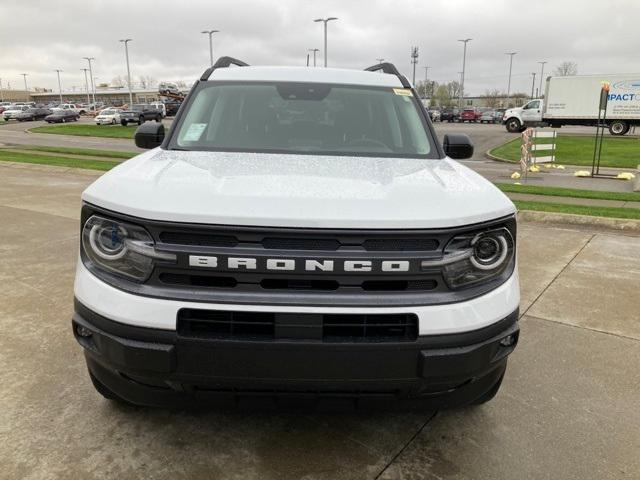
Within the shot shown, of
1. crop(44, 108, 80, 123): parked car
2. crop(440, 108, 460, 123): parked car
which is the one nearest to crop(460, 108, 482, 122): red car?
crop(440, 108, 460, 123): parked car

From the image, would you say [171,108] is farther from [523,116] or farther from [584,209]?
[584,209]

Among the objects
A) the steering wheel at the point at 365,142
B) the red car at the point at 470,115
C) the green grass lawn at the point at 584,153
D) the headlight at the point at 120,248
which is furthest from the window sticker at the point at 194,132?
the red car at the point at 470,115

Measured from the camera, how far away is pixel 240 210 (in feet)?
6.63

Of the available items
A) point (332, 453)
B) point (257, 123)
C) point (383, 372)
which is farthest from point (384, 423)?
point (257, 123)

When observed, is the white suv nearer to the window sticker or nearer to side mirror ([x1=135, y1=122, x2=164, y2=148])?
the window sticker

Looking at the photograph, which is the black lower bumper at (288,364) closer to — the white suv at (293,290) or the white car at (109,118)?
the white suv at (293,290)

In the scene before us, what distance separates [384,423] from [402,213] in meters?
1.30

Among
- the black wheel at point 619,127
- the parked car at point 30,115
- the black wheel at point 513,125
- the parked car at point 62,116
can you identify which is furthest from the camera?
the parked car at point 30,115

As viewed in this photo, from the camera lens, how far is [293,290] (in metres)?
2.03

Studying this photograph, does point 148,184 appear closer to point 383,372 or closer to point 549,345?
point 383,372

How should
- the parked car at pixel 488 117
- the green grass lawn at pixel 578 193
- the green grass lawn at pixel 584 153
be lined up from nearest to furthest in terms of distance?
the green grass lawn at pixel 578 193 → the green grass lawn at pixel 584 153 → the parked car at pixel 488 117

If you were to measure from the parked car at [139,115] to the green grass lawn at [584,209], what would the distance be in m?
38.4

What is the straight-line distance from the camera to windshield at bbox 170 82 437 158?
327cm

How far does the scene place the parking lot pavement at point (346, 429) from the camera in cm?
245
